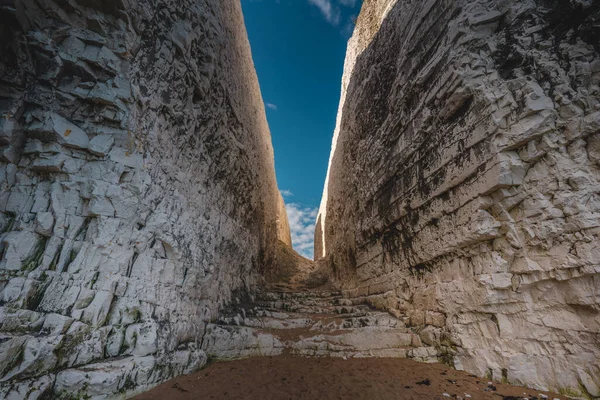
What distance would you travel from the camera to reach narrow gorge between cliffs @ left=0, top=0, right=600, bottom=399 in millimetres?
3439

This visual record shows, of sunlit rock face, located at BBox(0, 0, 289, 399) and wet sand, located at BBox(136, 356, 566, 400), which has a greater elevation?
sunlit rock face, located at BBox(0, 0, 289, 399)

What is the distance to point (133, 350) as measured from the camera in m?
3.91

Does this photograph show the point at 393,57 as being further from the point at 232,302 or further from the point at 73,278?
the point at 73,278

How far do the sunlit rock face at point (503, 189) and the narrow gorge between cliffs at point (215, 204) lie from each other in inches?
1.1

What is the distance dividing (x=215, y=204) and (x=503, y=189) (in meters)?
6.68

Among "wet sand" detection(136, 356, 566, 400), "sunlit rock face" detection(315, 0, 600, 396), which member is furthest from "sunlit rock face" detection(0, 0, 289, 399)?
"sunlit rock face" detection(315, 0, 600, 396)

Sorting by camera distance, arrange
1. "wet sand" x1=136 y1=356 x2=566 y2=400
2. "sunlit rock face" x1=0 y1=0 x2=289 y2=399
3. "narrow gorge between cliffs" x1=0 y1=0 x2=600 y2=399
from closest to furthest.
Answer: "sunlit rock face" x1=0 y1=0 x2=289 y2=399 < "narrow gorge between cliffs" x1=0 y1=0 x2=600 y2=399 < "wet sand" x1=136 y1=356 x2=566 y2=400

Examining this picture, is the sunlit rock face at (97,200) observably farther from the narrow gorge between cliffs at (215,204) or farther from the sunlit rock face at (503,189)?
the sunlit rock face at (503,189)

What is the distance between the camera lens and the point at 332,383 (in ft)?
15.3

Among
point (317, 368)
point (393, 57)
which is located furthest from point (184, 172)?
point (393, 57)

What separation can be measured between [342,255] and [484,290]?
802 cm

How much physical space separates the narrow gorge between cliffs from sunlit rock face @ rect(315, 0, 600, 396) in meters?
0.03

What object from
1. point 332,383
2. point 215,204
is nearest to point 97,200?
point 215,204

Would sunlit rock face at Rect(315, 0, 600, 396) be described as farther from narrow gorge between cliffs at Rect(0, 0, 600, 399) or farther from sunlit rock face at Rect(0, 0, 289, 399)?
sunlit rock face at Rect(0, 0, 289, 399)
